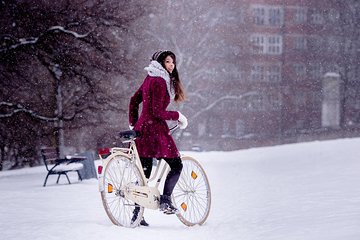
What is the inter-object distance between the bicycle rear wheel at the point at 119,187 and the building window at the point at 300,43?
5438 centimetres

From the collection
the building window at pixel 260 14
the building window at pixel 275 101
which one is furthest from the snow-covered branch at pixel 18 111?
the building window at pixel 260 14

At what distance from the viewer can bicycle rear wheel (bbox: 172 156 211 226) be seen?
7.15 m

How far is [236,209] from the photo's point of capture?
8.67 m

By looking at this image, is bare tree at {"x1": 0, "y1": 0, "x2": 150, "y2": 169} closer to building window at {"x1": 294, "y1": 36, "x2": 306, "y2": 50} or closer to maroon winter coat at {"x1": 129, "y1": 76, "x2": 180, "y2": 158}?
maroon winter coat at {"x1": 129, "y1": 76, "x2": 180, "y2": 158}

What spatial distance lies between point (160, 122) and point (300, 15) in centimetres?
5516

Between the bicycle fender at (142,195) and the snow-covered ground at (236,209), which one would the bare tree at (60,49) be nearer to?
the snow-covered ground at (236,209)

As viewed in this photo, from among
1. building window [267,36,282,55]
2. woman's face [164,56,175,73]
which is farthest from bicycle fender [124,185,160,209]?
building window [267,36,282,55]

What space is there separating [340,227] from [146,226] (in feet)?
8.26

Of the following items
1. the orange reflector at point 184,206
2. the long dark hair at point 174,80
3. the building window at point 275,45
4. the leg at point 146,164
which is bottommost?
the orange reflector at point 184,206

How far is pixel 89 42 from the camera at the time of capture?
56.9 feet

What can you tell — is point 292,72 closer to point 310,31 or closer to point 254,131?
point 310,31

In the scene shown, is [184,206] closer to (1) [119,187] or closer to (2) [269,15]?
(1) [119,187]

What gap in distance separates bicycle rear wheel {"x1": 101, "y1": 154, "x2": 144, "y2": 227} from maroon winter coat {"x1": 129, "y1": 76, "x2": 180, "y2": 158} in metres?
0.26

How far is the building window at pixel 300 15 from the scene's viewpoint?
58500 mm
